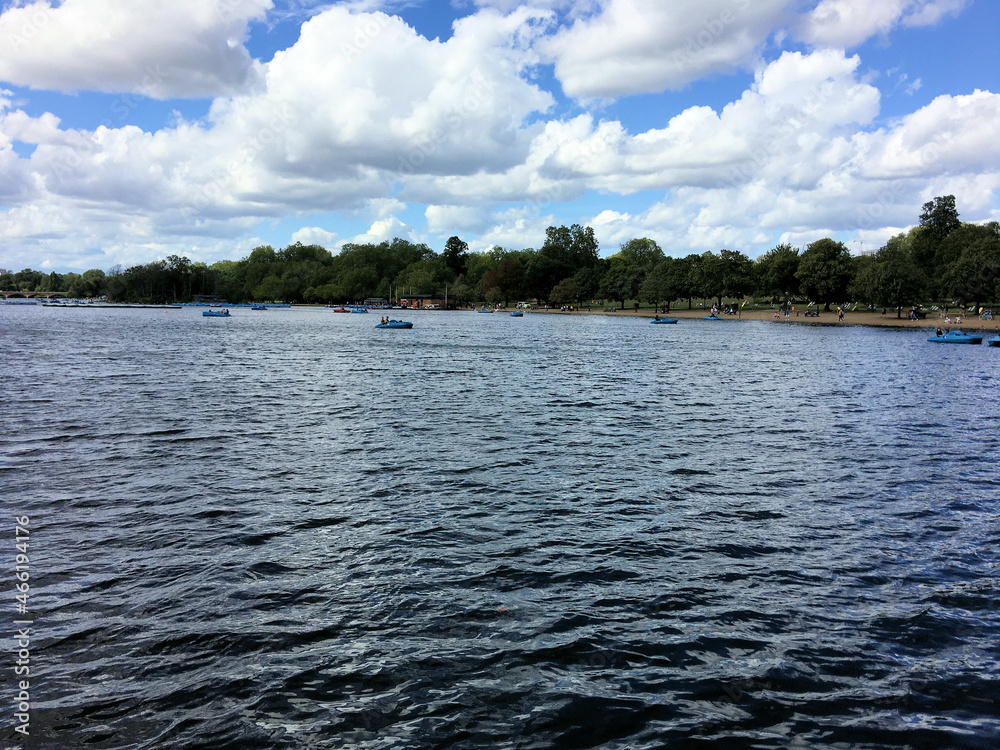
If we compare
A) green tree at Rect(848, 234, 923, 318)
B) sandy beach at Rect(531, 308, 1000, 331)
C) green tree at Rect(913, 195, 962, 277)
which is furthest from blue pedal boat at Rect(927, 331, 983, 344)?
green tree at Rect(913, 195, 962, 277)

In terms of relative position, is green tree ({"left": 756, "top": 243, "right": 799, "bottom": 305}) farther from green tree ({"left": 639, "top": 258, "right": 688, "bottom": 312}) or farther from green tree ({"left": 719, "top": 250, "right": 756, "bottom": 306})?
green tree ({"left": 639, "top": 258, "right": 688, "bottom": 312})

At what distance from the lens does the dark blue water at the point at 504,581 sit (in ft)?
27.6

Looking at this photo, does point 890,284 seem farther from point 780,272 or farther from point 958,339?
point 958,339

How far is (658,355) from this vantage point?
68750 millimetres

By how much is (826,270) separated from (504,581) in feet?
523

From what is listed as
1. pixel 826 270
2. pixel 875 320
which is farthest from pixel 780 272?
pixel 875 320

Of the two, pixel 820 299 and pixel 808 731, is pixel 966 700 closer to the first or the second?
pixel 808 731

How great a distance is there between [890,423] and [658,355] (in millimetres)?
39113

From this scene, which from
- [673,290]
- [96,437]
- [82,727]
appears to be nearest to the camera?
[82,727]

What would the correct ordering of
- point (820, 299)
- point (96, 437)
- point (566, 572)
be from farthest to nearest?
point (820, 299)
point (96, 437)
point (566, 572)

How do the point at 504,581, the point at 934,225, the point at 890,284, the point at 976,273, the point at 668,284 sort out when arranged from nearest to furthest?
the point at 504,581, the point at 976,273, the point at 890,284, the point at 934,225, the point at 668,284

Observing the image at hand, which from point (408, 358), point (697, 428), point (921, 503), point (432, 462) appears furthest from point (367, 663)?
point (408, 358)

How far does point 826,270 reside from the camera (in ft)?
495

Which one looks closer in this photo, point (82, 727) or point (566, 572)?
point (82, 727)
